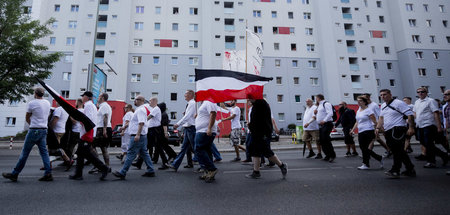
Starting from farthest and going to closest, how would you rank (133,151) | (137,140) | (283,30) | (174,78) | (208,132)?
(283,30) < (174,78) < (133,151) < (137,140) < (208,132)

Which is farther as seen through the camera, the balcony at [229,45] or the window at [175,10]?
the window at [175,10]

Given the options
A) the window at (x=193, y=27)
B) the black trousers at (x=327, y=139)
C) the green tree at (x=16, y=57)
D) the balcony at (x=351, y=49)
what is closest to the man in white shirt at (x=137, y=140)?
the black trousers at (x=327, y=139)

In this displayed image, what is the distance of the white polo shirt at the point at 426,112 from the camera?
587 cm

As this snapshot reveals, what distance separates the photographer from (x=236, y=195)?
3.78 meters

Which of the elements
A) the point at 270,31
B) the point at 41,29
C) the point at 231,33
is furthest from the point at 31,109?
the point at 270,31

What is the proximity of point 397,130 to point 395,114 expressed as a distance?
364 millimetres

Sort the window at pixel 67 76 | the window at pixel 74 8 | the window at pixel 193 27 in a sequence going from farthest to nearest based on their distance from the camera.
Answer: the window at pixel 193 27, the window at pixel 74 8, the window at pixel 67 76

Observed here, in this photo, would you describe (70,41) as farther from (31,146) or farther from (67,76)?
(31,146)

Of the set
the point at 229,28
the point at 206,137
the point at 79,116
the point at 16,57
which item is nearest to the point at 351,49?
the point at 229,28

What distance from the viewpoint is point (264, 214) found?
9.55 feet

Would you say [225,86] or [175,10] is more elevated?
[175,10]

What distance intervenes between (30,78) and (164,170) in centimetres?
1307

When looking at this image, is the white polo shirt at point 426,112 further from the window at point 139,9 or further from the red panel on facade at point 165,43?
the window at point 139,9

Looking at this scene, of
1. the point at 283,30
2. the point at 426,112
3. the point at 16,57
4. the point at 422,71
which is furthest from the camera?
the point at 422,71
